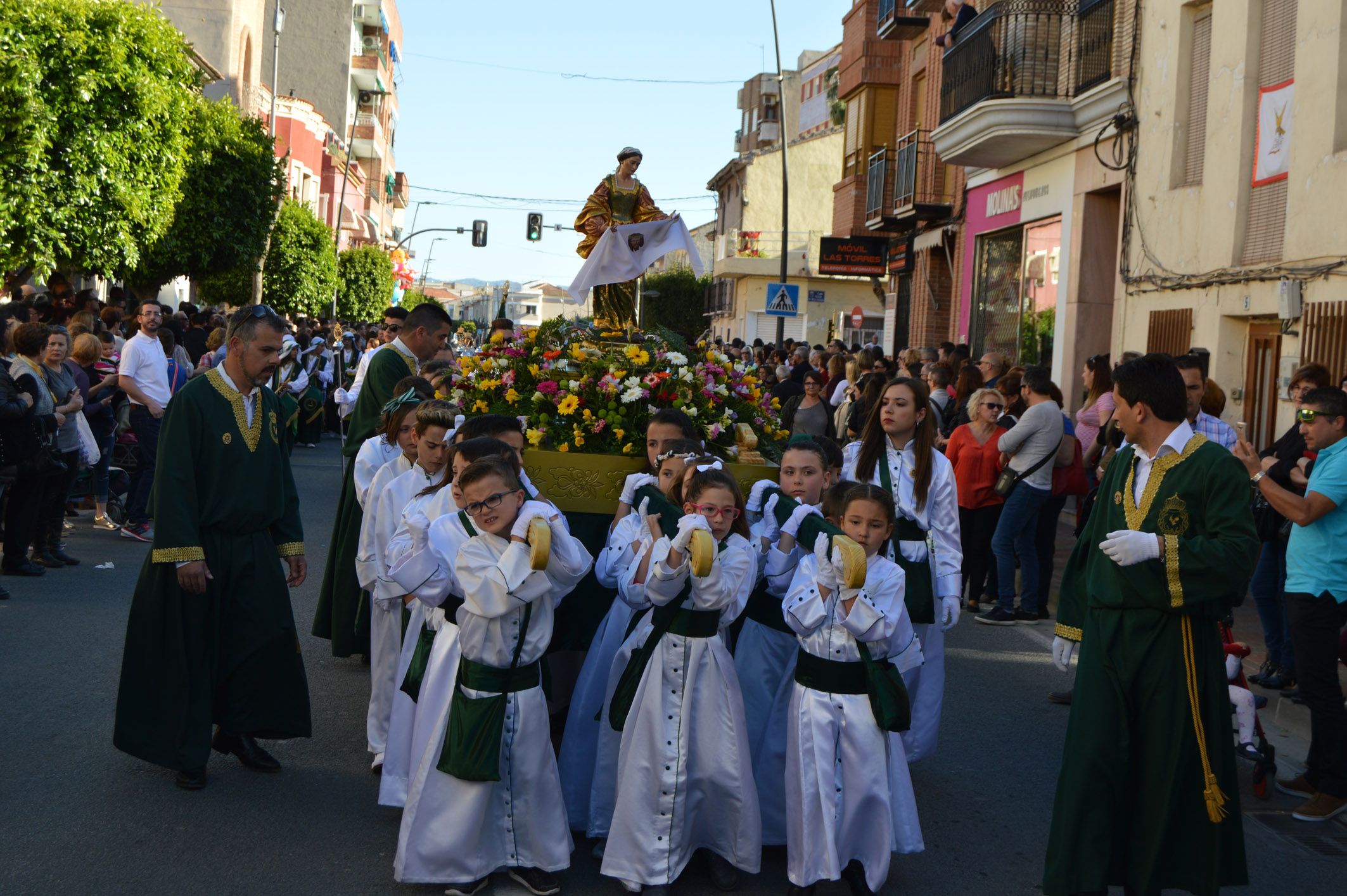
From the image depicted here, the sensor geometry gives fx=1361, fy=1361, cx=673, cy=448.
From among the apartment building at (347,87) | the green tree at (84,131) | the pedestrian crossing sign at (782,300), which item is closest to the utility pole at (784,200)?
the pedestrian crossing sign at (782,300)

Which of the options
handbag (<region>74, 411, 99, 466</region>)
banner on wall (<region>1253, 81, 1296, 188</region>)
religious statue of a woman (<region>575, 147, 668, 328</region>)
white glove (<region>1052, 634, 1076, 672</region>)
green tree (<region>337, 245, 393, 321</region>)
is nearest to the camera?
white glove (<region>1052, 634, 1076, 672</region>)

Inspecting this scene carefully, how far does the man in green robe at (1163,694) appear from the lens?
448cm

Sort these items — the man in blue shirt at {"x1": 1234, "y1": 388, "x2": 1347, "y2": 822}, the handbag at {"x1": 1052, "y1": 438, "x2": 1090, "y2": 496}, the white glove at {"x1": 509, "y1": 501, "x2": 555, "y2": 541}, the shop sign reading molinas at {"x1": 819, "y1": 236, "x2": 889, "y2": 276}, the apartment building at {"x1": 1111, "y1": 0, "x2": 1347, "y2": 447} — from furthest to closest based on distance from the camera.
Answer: the shop sign reading molinas at {"x1": 819, "y1": 236, "x2": 889, "y2": 276} < the apartment building at {"x1": 1111, "y1": 0, "x2": 1347, "y2": 447} < the handbag at {"x1": 1052, "y1": 438, "x2": 1090, "y2": 496} < the man in blue shirt at {"x1": 1234, "y1": 388, "x2": 1347, "y2": 822} < the white glove at {"x1": 509, "y1": 501, "x2": 555, "y2": 541}

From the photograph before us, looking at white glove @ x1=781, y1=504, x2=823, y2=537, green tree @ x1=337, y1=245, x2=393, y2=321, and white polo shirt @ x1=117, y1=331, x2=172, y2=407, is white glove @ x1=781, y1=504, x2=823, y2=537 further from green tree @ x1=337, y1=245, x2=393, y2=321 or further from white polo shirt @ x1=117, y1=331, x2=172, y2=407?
green tree @ x1=337, y1=245, x2=393, y2=321

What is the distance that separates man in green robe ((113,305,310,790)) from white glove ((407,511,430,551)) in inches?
50.9

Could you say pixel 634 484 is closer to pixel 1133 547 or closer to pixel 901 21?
pixel 1133 547

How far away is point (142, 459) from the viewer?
476 inches

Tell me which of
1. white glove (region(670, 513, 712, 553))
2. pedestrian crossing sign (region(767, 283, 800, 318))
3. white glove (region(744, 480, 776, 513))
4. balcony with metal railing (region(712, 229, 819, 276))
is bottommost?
white glove (region(670, 513, 712, 553))

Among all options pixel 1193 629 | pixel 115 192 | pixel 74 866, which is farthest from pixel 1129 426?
pixel 115 192

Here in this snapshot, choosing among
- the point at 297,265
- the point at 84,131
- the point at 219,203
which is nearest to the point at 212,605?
the point at 84,131

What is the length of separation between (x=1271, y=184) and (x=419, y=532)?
35.7 ft

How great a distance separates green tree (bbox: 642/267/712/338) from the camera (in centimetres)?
6316

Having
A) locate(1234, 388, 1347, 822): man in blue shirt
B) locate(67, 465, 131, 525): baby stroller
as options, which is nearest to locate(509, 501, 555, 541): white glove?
locate(1234, 388, 1347, 822): man in blue shirt

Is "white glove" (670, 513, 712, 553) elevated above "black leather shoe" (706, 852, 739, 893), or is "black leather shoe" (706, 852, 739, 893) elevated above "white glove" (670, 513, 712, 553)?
"white glove" (670, 513, 712, 553)
